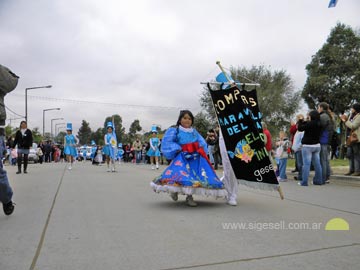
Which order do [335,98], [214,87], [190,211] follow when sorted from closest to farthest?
[190,211] < [214,87] < [335,98]

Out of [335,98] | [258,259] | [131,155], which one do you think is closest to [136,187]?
[258,259]

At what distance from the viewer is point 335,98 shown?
121 feet

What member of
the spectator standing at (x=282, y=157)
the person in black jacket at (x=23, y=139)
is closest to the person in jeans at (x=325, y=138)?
the spectator standing at (x=282, y=157)

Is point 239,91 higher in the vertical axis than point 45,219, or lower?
higher

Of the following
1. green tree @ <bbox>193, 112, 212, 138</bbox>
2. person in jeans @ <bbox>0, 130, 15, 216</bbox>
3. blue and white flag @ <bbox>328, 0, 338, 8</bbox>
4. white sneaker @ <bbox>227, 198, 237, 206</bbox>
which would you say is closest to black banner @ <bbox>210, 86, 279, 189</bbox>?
white sneaker @ <bbox>227, 198, 237, 206</bbox>

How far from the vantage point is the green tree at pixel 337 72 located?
3653 cm

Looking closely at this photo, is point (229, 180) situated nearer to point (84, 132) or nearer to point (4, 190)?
point (4, 190)

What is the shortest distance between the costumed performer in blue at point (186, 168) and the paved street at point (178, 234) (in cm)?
31

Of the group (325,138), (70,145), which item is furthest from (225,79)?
(70,145)

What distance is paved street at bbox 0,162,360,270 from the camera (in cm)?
338

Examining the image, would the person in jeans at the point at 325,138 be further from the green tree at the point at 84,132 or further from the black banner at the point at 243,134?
the green tree at the point at 84,132

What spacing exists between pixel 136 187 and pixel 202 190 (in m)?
3.56

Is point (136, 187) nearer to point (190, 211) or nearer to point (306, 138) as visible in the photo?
point (190, 211)

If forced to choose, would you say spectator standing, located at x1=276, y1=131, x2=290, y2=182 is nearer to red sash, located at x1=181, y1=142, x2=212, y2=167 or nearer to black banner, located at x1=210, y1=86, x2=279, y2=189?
black banner, located at x1=210, y1=86, x2=279, y2=189
